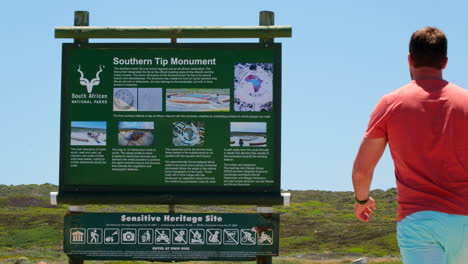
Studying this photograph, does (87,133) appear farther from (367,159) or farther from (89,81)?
(367,159)

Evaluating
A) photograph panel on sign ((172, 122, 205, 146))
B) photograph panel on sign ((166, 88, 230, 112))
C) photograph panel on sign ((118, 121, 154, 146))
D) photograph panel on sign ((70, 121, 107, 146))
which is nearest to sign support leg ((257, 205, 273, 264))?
photograph panel on sign ((172, 122, 205, 146))

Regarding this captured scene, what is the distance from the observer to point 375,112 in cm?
650

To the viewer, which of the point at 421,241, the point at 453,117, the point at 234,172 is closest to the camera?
the point at 421,241

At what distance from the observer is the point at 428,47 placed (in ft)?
21.4

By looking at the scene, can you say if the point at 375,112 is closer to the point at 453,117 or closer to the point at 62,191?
the point at 453,117

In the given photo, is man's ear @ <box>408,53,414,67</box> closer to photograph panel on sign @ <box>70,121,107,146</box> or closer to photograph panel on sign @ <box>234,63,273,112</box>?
photograph panel on sign @ <box>234,63,273,112</box>

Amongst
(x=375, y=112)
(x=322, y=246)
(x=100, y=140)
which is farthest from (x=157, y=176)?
(x=322, y=246)

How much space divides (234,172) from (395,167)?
784 centimetres

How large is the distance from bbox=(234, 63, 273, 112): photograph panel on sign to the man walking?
758 cm

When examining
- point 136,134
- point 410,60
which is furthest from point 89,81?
point 410,60

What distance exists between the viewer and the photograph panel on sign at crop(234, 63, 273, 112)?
1423cm

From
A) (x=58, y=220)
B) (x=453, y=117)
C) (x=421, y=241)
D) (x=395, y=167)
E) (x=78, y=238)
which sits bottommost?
(x=58, y=220)

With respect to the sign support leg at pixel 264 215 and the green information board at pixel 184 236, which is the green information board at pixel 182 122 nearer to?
the sign support leg at pixel 264 215

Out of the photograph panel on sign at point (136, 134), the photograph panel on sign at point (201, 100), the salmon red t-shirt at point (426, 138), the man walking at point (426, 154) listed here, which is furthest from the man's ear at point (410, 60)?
the photograph panel on sign at point (136, 134)
